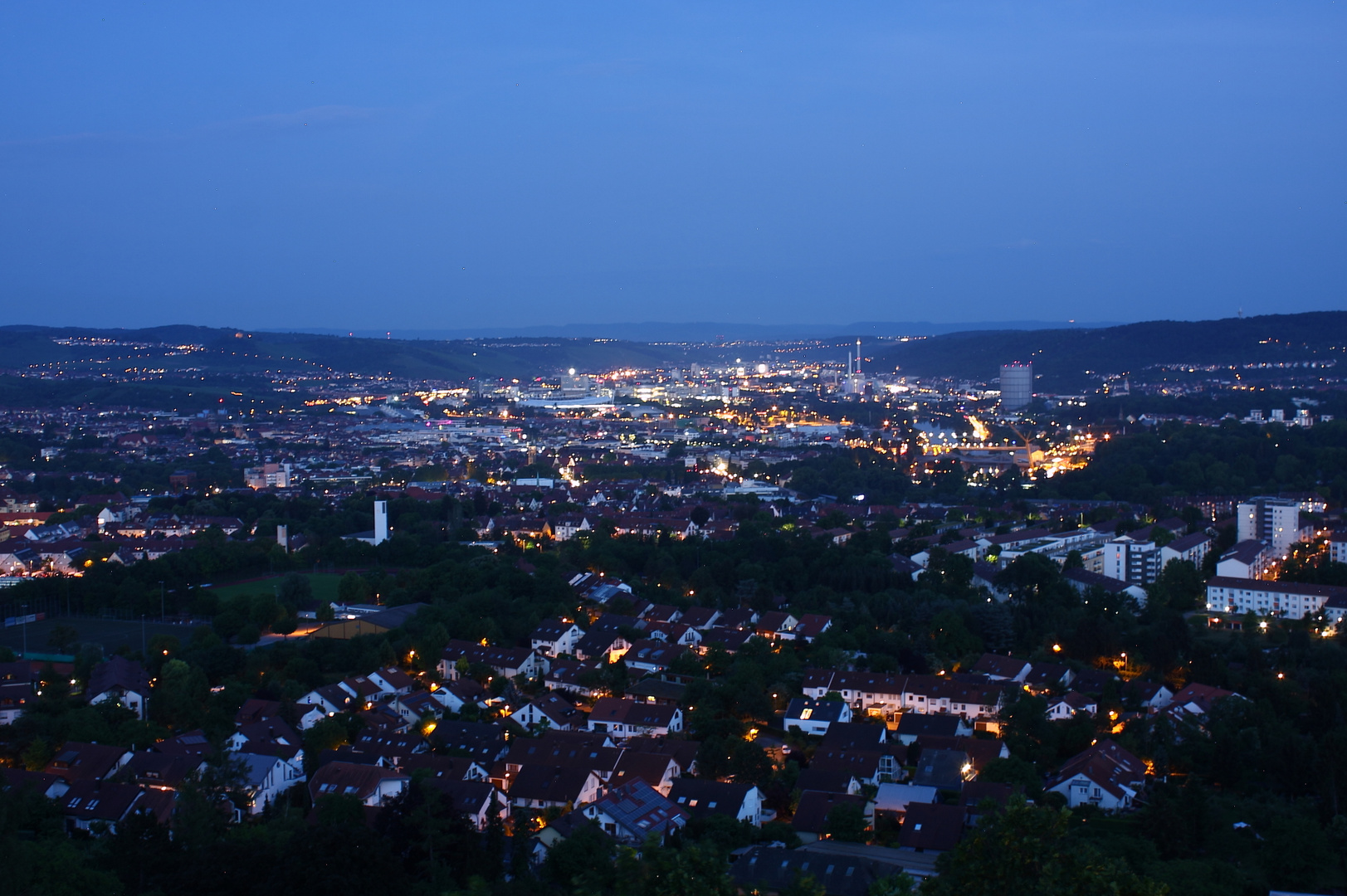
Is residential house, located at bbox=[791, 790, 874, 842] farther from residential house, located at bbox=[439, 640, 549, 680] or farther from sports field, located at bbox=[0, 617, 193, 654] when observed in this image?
sports field, located at bbox=[0, 617, 193, 654]

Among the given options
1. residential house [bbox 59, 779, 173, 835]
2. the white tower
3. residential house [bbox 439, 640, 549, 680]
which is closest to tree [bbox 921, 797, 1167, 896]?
residential house [bbox 59, 779, 173, 835]

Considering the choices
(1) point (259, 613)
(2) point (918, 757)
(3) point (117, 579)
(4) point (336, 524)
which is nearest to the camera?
(2) point (918, 757)

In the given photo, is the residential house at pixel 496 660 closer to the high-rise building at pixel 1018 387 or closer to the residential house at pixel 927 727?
the residential house at pixel 927 727

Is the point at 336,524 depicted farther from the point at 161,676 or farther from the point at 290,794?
the point at 290,794

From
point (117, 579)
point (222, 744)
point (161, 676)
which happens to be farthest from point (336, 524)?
point (222, 744)

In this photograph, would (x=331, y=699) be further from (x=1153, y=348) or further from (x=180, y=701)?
(x=1153, y=348)

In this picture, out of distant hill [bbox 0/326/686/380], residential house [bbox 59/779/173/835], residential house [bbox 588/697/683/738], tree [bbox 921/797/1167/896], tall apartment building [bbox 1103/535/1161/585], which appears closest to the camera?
tree [bbox 921/797/1167/896]
